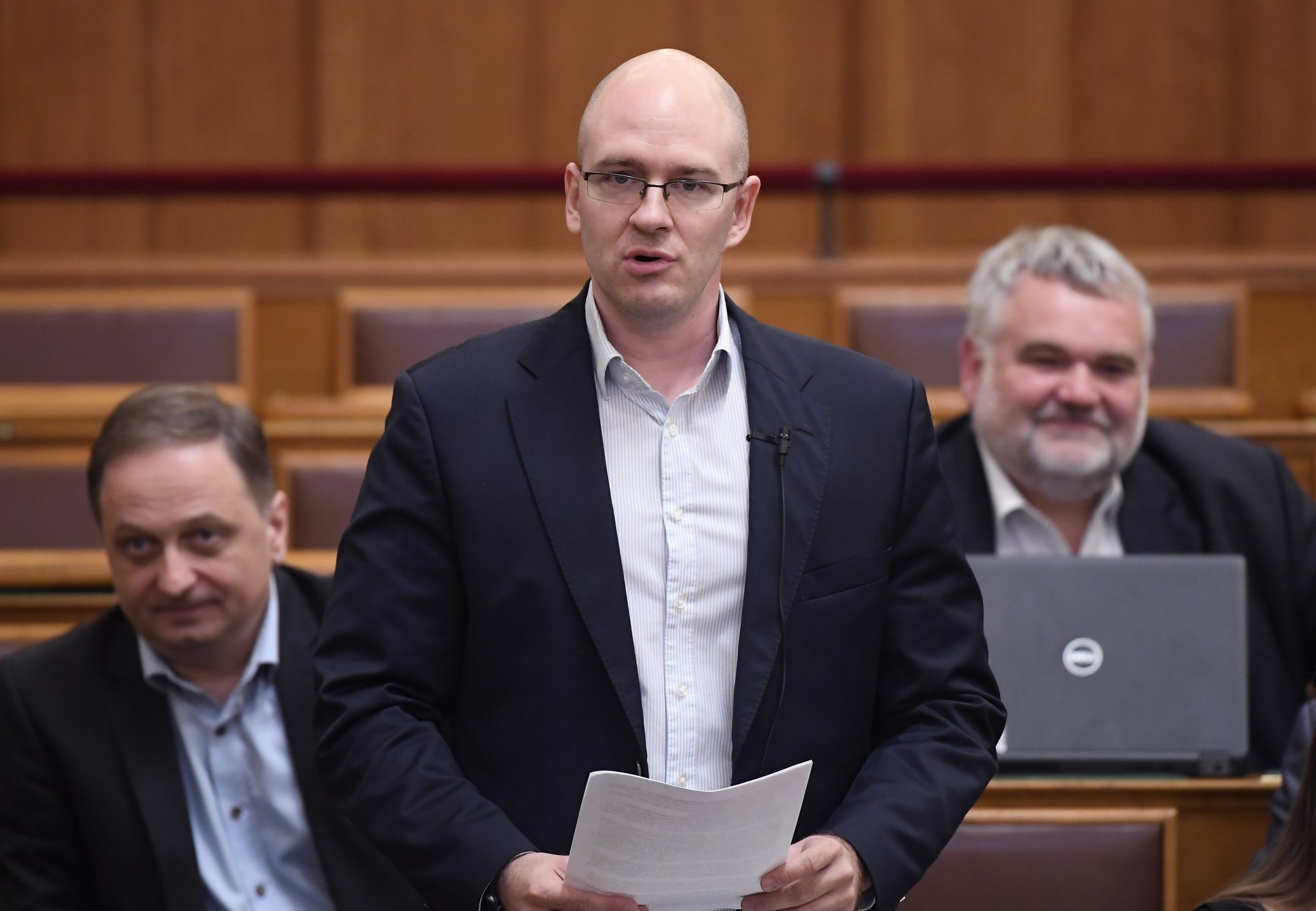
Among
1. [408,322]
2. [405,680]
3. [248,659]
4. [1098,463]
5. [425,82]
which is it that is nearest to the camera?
[405,680]

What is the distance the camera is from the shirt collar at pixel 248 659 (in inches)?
50.6

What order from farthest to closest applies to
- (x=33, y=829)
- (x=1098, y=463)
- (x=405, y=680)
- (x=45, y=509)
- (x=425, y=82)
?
1. (x=425, y=82)
2. (x=45, y=509)
3. (x=1098, y=463)
4. (x=33, y=829)
5. (x=405, y=680)

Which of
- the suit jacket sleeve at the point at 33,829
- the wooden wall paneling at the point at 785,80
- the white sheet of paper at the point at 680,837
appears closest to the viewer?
the white sheet of paper at the point at 680,837

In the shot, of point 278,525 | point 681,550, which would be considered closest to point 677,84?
point 681,550

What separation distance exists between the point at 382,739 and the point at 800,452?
31 cm

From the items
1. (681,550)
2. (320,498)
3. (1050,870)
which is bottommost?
(1050,870)

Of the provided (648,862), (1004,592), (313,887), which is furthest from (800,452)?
(313,887)

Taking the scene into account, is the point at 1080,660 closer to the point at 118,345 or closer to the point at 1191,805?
the point at 1191,805

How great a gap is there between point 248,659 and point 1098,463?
3.06 feet

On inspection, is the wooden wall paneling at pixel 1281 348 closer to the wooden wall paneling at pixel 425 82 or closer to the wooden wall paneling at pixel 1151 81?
the wooden wall paneling at pixel 1151 81

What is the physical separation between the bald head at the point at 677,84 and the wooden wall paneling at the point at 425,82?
2478 mm

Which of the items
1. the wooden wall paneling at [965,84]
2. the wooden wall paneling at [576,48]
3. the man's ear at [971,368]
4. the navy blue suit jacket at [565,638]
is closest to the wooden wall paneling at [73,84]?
the wooden wall paneling at [576,48]

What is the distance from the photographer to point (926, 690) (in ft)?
3.20

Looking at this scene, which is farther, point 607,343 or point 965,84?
point 965,84
